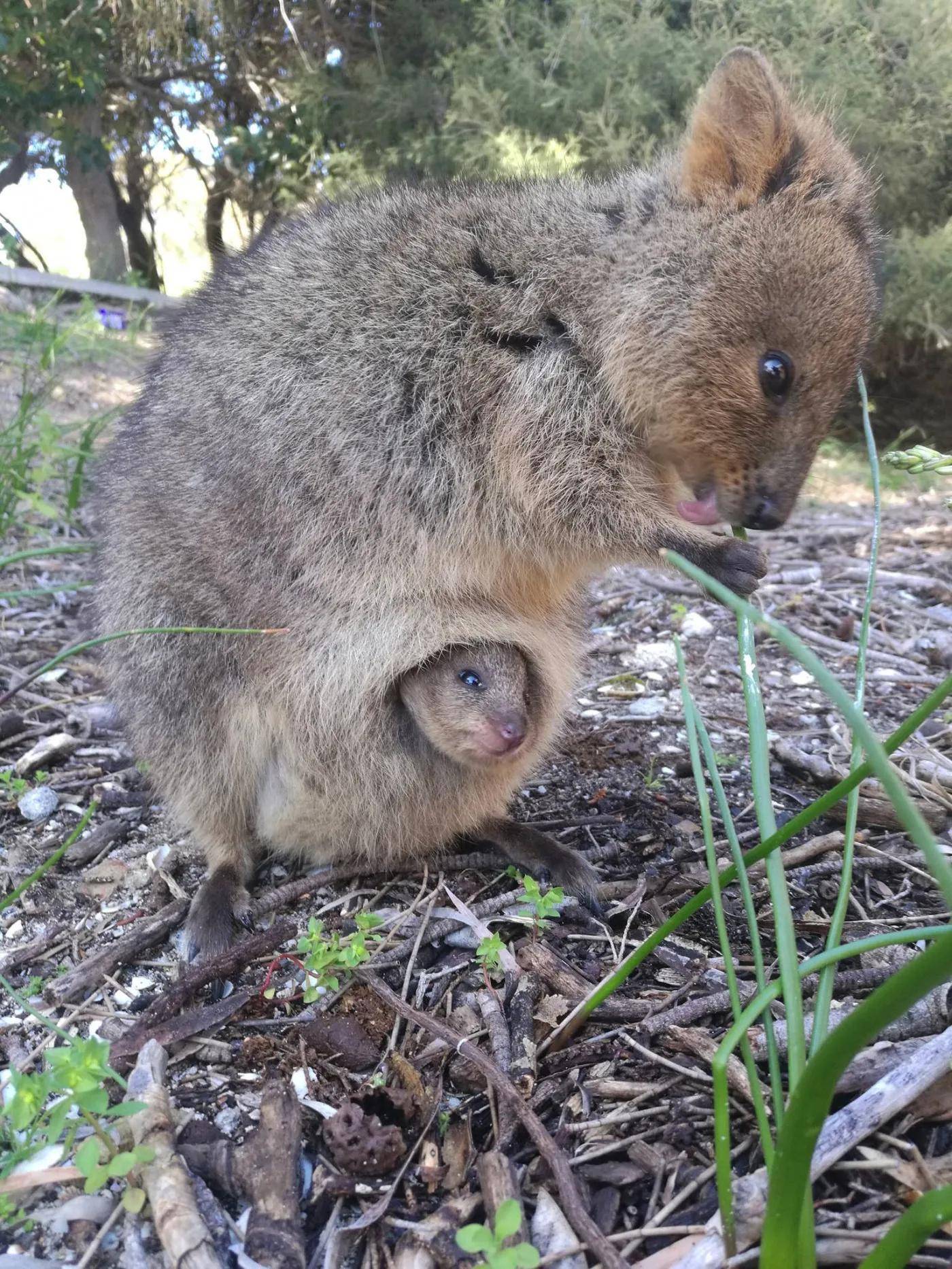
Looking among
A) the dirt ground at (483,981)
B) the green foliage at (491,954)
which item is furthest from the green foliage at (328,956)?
the green foliage at (491,954)

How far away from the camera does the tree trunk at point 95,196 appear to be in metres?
11.0

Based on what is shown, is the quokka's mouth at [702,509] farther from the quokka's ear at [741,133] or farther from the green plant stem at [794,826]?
the green plant stem at [794,826]

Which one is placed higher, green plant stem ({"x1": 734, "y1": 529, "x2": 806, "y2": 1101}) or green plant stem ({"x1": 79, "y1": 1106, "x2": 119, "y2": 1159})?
green plant stem ({"x1": 734, "y1": 529, "x2": 806, "y2": 1101})

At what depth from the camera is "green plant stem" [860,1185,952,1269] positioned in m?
1.23

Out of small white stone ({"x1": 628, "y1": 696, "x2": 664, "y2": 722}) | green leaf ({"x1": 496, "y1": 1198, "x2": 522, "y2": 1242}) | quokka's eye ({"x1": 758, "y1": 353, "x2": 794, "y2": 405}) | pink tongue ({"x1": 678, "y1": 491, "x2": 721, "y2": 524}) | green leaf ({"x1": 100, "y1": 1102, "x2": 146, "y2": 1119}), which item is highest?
quokka's eye ({"x1": 758, "y1": 353, "x2": 794, "y2": 405})

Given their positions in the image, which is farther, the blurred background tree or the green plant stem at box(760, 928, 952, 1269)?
the blurred background tree

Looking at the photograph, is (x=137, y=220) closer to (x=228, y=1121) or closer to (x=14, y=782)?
(x=14, y=782)

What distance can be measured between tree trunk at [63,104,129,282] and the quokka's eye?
10593mm

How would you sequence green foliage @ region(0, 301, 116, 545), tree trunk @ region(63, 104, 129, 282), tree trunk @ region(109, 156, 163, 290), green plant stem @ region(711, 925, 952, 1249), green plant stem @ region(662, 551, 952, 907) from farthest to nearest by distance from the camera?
tree trunk @ region(109, 156, 163, 290), tree trunk @ region(63, 104, 129, 282), green foliage @ region(0, 301, 116, 545), green plant stem @ region(711, 925, 952, 1249), green plant stem @ region(662, 551, 952, 907)

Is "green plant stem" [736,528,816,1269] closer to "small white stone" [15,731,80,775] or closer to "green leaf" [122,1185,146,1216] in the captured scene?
"green leaf" [122,1185,146,1216]

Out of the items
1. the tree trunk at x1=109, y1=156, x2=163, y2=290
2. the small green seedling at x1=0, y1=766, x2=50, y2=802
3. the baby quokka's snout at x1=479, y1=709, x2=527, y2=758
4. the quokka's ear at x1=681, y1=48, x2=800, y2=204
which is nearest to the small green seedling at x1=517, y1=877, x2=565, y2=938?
the baby quokka's snout at x1=479, y1=709, x2=527, y2=758

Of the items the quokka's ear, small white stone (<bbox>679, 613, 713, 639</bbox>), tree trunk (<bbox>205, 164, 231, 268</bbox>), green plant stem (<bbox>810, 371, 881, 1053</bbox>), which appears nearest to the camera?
green plant stem (<bbox>810, 371, 881, 1053</bbox>)

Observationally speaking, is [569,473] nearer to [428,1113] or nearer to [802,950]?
[802,950]

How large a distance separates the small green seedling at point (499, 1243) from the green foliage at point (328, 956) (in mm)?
830
